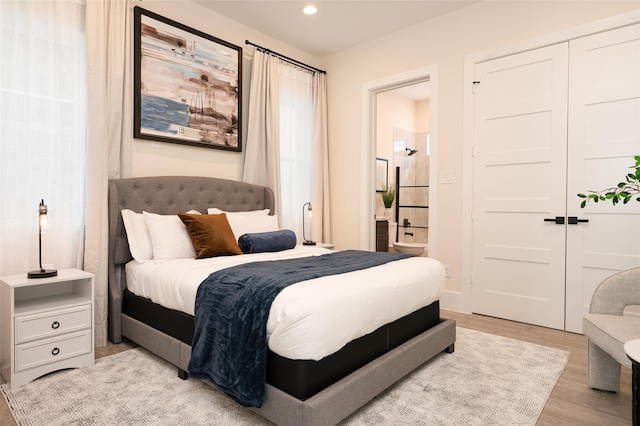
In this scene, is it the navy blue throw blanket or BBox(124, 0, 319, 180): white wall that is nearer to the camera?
the navy blue throw blanket

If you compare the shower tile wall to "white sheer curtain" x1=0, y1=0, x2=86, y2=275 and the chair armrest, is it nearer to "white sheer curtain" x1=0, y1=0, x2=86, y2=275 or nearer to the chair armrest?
the chair armrest

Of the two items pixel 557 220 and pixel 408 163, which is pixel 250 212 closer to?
pixel 557 220

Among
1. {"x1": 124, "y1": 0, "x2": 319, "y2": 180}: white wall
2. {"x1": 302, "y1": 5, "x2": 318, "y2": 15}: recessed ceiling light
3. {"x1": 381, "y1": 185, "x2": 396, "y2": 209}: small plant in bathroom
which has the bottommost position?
{"x1": 381, "y1": 185, "x2": 396, "y2": 209}: small plant in bathroom

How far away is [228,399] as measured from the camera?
206 cm

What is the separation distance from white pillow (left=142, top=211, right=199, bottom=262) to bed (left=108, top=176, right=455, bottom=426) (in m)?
0.28

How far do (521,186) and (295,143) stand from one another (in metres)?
2.60

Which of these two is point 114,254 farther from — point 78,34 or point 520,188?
point 520,188

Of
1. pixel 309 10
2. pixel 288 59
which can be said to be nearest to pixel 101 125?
pixel 309 10

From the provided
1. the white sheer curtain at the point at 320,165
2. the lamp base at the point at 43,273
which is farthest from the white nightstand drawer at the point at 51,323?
the white sheer curtain at the point at 320,165

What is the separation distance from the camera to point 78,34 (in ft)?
9.58

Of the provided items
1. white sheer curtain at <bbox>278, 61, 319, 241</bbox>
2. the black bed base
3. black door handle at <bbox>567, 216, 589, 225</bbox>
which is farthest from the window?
black door handle at <bbox>567, 216, 589, 225</bbox>

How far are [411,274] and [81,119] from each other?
8.99 feet

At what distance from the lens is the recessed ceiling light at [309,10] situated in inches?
150

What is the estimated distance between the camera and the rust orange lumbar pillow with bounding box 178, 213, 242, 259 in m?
2.92
